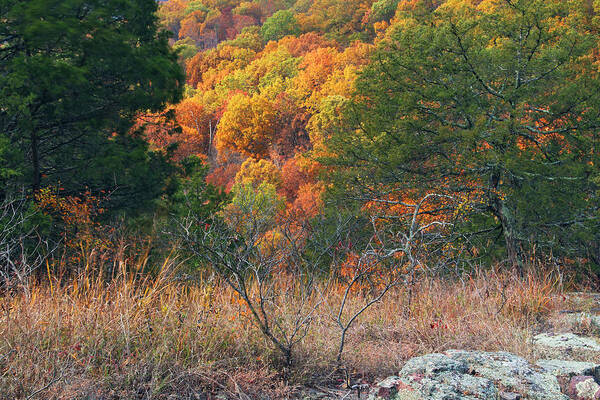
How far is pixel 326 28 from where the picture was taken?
75.9m

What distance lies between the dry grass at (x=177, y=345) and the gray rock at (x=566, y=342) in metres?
0.11

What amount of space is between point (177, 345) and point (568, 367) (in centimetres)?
220

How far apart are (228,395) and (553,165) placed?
1048 centimetres

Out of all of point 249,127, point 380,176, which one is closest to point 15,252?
point 380,176

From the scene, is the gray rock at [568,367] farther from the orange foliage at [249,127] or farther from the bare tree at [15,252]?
the orange foliage at [249,127]

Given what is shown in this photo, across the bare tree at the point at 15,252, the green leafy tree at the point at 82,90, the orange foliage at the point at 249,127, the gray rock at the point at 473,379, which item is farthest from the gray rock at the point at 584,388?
the orange foliage at the point at 249,127

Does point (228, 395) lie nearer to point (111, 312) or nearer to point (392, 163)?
point (111, 312)

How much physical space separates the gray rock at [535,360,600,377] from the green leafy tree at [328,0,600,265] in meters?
7.32

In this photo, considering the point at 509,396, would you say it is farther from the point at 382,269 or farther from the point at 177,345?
the point at 382,269

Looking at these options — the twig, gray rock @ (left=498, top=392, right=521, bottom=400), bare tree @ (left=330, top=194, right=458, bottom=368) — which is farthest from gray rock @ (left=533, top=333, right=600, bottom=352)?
the twig

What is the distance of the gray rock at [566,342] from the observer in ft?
10.9

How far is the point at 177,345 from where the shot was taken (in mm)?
2779

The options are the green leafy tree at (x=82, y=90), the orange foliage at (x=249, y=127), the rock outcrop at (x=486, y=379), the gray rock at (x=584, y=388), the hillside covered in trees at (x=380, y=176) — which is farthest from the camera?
the orange foliage at (x=249, y=127)

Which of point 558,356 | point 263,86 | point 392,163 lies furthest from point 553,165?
point 263,86
